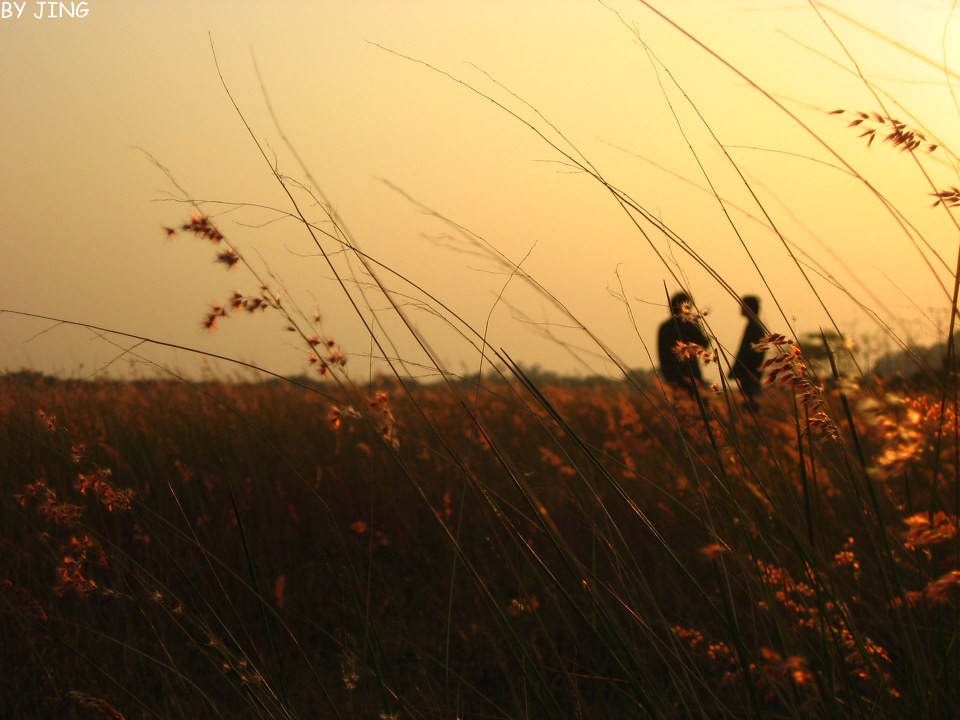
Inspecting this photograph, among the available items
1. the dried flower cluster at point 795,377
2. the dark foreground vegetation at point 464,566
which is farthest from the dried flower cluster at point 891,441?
the dried flower cluster at point 795,377

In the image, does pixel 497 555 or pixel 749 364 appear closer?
pixel 497 555

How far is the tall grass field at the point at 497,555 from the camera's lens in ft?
4.32

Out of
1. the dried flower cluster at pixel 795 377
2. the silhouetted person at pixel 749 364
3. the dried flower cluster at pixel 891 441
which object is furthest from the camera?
the silhouetted person at pixel 749 364

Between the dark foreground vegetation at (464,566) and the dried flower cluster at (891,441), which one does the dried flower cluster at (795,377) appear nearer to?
the dark foreground vegetation at (464,566)

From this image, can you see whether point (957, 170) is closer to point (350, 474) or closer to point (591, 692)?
point (591, 692)

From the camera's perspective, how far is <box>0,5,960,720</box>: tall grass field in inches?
51.9

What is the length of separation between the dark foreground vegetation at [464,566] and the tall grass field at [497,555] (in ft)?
0.06

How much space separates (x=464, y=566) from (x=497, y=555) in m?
0.57

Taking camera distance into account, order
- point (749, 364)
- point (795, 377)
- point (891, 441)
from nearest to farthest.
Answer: point (891, 441), point (795, 377), point (749, 364)

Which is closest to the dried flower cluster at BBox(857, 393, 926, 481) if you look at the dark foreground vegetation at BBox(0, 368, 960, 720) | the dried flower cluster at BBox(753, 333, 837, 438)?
the dark foreground vegetation at BBox(0, 368, 960, 720)

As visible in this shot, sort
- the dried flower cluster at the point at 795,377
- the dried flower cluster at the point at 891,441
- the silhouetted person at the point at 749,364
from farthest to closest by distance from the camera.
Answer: the silhouetted person at the point at 749,364
the dried flower cluster at the point at 795,377
the dried flower cluster at the point at 891,441

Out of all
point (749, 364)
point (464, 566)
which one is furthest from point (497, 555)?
point (749, 364)

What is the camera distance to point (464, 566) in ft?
4.47

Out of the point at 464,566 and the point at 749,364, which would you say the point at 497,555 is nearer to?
the point at 464,566
